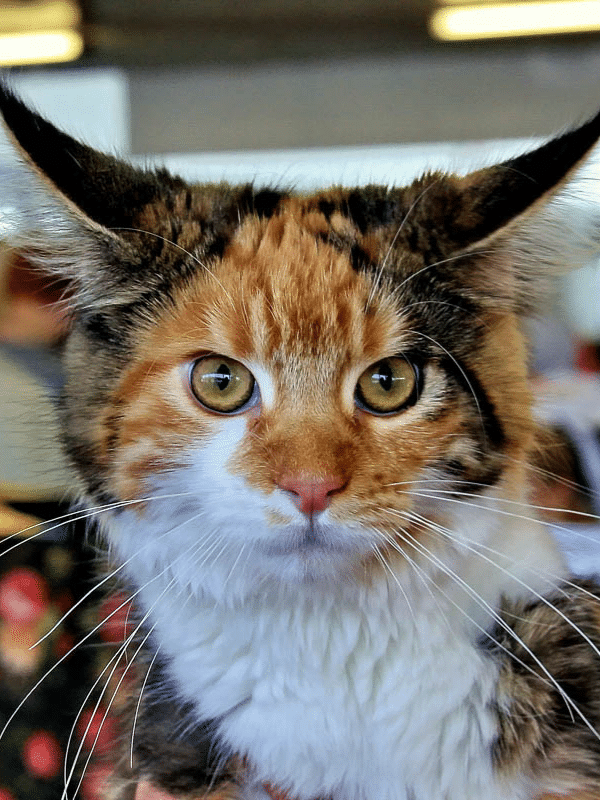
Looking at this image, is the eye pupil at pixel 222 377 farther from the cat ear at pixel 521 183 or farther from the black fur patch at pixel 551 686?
the black fur patch at pixel 551 686

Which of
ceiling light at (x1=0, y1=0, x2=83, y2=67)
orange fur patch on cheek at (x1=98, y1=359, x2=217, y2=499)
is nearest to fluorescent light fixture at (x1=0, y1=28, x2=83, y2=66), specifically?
ceiling light at (x1=0, y1=0, x2=83, y2=67)

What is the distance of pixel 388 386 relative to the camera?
773mm

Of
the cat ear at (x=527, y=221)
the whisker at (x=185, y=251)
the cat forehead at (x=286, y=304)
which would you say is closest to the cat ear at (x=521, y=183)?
the cat ear at (x=527, y=221)

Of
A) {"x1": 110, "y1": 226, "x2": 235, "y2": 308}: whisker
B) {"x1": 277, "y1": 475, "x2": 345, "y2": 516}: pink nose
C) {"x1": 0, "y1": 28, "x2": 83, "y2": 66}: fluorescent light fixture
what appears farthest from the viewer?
{"x1": 0, "y1": 28, "x2": 83, "y2": 66}: fluorescent light fixture

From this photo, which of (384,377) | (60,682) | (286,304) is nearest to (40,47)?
(286,304)

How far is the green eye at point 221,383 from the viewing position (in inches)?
30.3

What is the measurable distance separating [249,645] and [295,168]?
0.52m

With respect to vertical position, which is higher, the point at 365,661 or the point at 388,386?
the point at 388,386

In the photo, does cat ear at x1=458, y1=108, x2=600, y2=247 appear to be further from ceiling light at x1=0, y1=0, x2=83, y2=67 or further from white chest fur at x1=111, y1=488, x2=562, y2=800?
ceiling light at x1=0, y1=0, x2=83, y2=67

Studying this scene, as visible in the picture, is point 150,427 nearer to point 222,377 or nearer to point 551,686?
point 222,377

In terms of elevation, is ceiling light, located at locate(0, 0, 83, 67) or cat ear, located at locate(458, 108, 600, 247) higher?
ceiling light, located at locate(0, 0, 83, 67)

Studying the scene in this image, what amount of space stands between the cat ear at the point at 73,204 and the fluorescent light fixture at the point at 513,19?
0.37 meters

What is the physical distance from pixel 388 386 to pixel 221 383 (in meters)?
0.16

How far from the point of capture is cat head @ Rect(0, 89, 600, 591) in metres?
0.74
